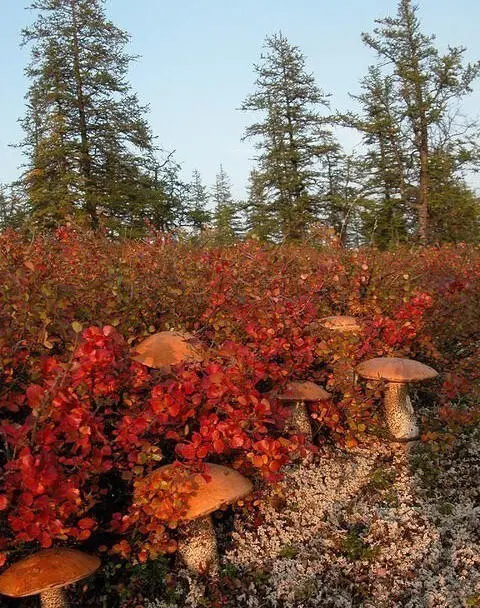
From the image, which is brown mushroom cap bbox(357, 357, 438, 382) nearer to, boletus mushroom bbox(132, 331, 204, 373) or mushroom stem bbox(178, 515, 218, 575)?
boletus mushroom bbox(132, 331, 204, 373)

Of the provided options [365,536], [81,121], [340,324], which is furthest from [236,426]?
[81,121]

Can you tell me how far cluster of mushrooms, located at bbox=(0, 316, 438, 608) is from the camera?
2.86 meters

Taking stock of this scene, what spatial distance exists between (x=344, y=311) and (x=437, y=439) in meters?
1.83

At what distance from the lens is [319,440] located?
5.39 metres

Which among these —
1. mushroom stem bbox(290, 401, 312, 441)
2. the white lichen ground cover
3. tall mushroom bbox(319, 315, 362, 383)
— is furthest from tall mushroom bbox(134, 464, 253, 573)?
tall mushroom bbox(319, 315, 362, 383)

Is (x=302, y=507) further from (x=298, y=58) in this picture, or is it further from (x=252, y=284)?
(x=298, y=58)

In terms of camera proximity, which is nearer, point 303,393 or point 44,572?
point 44,572

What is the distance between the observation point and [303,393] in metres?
4.69

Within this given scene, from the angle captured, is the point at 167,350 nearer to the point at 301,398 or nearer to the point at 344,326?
the point at 301,398

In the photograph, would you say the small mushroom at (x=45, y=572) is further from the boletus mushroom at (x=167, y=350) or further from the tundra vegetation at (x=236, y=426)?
the boletus mushroom at (x=167, y=350)

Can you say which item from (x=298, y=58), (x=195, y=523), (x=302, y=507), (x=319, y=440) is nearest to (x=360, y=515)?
(x=302, y=507)

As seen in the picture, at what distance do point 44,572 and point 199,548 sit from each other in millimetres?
1297

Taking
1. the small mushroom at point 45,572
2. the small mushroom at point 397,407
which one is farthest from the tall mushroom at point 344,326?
the small mushroom at point 45,572

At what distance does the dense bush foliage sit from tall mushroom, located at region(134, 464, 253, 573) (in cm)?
9
